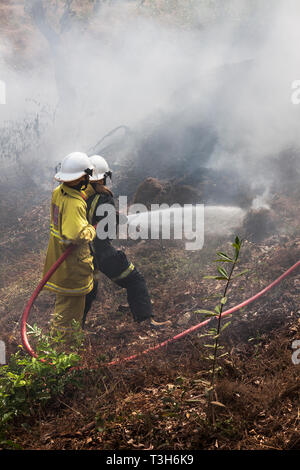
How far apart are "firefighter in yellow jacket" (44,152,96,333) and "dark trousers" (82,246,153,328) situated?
0.28 metres

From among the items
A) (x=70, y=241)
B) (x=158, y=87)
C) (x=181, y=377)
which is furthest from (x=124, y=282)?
(x=158, y=87)

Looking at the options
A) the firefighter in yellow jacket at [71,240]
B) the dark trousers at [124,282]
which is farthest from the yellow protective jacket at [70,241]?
the dark trousers at [124,282]

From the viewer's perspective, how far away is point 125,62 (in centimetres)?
1672

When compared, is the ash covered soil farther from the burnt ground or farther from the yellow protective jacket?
the yellow protective jacket

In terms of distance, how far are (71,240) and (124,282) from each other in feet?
3.37

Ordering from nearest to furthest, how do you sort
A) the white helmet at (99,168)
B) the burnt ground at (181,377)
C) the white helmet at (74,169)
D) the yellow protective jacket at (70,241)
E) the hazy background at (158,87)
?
the burnt ground at (181,377)
the yellow protective jacket at (70,241)
the white helmet at (74,169)
the white helmet at (99,168)
the hazy background at (158,87)

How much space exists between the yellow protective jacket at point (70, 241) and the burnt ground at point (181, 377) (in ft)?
2.16

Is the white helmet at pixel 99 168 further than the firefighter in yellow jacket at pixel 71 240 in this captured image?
Yes

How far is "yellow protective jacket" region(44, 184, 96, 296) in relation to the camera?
3.61m

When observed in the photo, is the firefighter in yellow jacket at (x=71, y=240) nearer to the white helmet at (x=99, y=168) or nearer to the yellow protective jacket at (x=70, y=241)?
the yellow protective jacket at (x=70, y=241)

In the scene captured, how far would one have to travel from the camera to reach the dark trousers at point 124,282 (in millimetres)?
4215

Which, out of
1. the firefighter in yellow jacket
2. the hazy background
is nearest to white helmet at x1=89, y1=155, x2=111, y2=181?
the firefighter in yellow jacket

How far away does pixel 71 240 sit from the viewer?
356cm

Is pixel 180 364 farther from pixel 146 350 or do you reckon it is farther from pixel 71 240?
pixel 71 240
